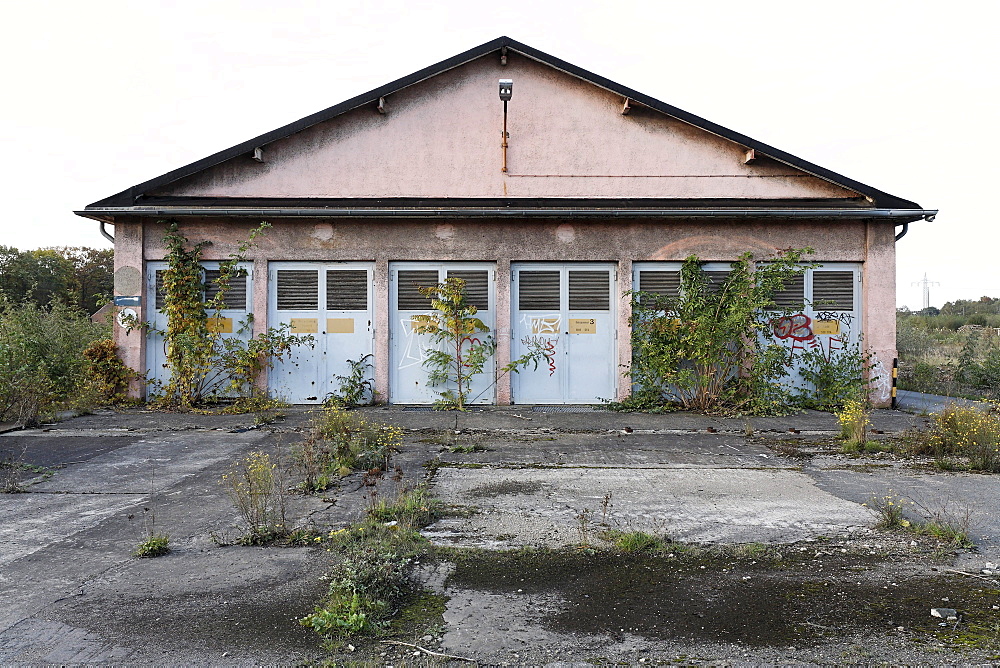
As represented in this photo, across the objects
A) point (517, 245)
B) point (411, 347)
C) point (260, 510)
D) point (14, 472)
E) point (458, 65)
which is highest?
point (458, 65)

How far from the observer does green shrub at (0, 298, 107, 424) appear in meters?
10.3

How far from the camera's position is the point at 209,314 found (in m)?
12.6

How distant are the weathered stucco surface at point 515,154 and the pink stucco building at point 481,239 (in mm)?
38

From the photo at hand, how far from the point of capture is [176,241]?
1227cm

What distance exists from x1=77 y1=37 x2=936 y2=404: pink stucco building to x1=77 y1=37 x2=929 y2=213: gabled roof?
0.09ft

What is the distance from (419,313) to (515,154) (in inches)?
134

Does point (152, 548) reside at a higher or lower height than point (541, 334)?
lower

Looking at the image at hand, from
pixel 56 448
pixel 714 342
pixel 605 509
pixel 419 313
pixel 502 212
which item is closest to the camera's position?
pixel 605 509

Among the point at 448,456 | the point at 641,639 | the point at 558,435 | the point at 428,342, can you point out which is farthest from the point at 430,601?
the point at 428,342

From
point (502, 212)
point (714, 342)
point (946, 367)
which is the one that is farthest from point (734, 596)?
point (946, 367)

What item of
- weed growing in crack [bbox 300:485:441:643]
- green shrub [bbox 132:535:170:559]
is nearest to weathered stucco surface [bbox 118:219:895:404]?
weed growing in crack [bbox 300:485:441:643]

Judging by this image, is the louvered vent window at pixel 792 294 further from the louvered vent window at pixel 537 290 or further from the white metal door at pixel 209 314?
the white metal door at pixel 209 314

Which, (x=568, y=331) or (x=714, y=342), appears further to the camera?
(x=568, y=331)

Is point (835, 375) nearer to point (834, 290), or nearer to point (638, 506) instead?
point (834, 290)
